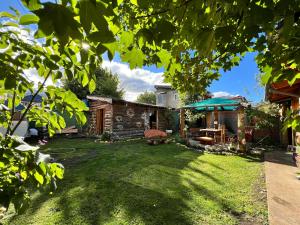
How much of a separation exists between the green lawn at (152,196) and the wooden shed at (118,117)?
26.0 feet

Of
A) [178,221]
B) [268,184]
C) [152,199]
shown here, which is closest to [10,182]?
[178,221]

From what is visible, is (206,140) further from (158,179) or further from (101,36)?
(101,36)

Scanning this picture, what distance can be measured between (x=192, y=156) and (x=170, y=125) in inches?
462

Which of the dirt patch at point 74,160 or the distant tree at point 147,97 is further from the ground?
the distant tree at point 147,97

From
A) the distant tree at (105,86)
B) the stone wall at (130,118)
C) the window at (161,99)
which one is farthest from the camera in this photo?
the window at (161,99)

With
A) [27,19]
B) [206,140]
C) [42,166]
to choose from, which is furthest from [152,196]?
[206,140]

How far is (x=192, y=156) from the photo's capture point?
900 cm

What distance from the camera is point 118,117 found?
15555 millimetres

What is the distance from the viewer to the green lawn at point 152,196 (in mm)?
3727

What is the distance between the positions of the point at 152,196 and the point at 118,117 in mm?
11317

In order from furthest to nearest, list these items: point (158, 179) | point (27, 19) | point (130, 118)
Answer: point (130, 118)
point (158, 179)
point (27, 19)

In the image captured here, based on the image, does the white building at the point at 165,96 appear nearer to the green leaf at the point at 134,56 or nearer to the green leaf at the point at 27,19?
the green leaf at the point at 134,56

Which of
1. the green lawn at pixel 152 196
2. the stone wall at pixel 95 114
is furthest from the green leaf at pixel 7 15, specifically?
the stone wall at pixel 95 114

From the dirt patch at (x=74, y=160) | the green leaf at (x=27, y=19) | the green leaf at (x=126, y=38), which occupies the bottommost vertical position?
the dirt patch at (x=74, y=160)
